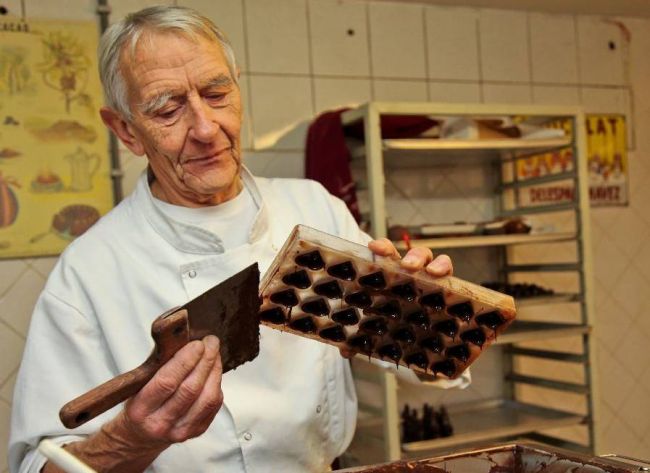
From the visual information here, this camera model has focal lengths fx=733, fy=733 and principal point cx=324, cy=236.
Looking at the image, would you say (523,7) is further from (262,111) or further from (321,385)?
(321,385)

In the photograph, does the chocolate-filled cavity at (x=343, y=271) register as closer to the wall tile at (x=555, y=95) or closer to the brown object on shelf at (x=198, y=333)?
the brown object on shelf at (x=198, y=333)

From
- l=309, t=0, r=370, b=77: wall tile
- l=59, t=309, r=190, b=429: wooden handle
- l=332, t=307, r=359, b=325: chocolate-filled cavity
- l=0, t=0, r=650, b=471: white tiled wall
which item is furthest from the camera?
l=309, t=0, r=370, b=77: wall tile

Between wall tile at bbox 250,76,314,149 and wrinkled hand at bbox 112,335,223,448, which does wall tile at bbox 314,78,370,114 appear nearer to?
wall tile at bbox 250,76,314,149

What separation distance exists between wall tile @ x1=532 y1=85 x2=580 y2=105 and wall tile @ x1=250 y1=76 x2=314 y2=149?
3.20ft

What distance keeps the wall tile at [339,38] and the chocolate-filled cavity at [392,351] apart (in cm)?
160

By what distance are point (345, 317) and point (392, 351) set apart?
0.11 meters

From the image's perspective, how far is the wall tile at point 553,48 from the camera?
2932mm

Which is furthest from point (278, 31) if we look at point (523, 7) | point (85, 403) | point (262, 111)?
point (85, 403)

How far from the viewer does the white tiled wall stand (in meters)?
2.45

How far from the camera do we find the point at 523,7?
9.36ft

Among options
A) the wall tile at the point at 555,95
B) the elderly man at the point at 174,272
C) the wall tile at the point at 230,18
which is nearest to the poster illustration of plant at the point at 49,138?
the wall tile at the point at 230,18

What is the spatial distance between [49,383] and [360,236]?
687mm

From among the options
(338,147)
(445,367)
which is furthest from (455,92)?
(445,367)

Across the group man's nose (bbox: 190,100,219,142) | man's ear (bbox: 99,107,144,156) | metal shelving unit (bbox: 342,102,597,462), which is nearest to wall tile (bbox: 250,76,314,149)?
metal shelving unit (bbox: 342,102,597,462)
